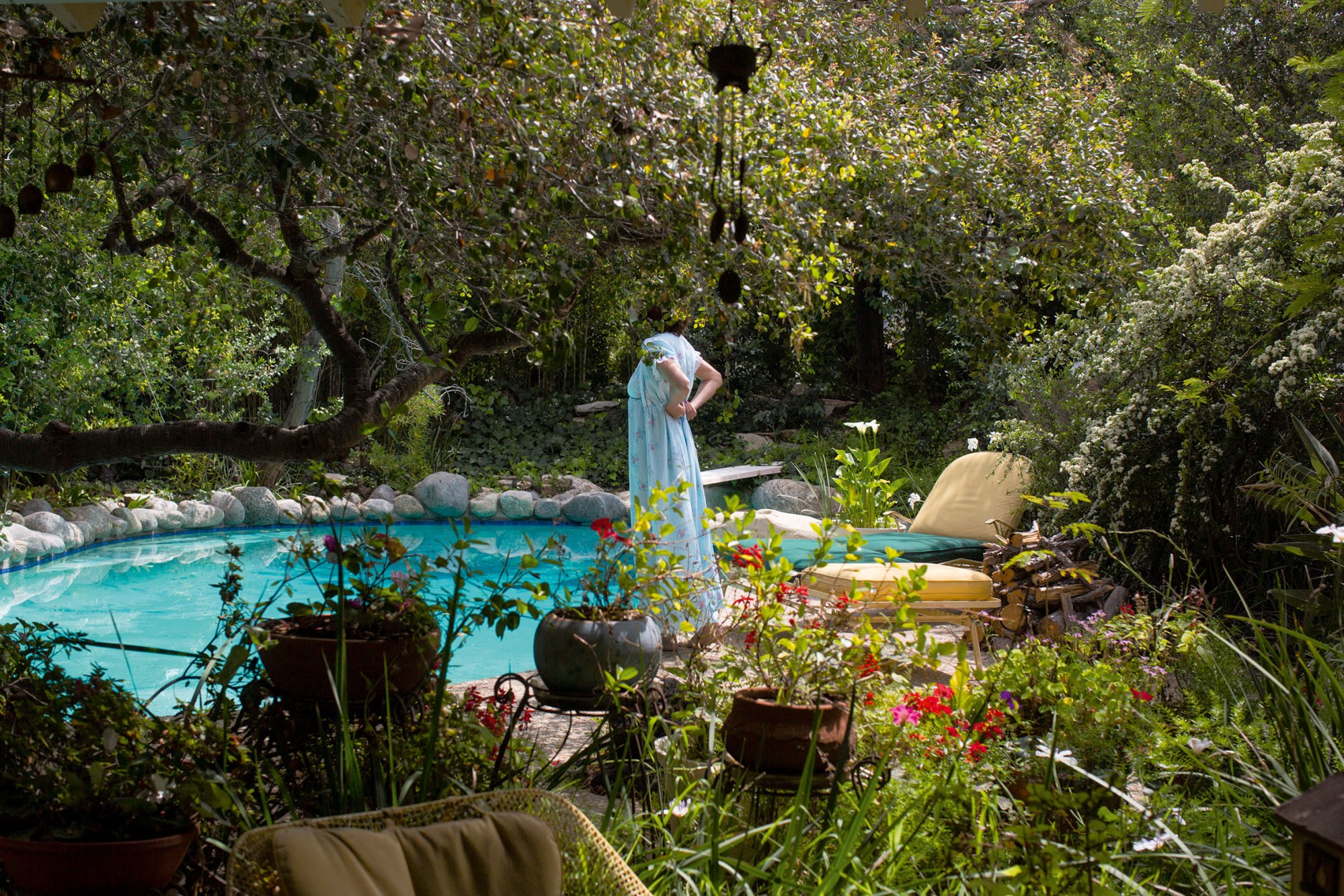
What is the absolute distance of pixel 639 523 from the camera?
288cm

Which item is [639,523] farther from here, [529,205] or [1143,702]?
[1143,702]

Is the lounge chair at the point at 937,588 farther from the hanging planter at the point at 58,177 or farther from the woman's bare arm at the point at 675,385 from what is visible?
the hanging planter at the point at 58,177

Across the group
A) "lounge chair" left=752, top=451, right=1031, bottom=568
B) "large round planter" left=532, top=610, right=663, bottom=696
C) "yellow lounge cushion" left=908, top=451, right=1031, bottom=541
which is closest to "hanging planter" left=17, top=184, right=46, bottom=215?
"large round planter" left=532, top=610, right=663, bottom=696

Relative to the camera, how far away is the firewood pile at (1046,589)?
15.3ft

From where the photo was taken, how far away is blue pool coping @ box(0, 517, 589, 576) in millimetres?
7754

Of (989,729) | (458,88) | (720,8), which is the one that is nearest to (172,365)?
(720,8)

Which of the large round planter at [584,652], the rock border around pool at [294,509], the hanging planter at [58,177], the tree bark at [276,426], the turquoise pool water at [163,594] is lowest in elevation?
the turquoise pool water at [163,594]

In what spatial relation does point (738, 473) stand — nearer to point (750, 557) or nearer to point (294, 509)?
point (294, 509)

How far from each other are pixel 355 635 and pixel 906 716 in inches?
55.9

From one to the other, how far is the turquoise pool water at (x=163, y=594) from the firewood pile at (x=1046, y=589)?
7.29ft

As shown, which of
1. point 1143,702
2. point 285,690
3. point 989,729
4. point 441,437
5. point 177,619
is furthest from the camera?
point 441,437

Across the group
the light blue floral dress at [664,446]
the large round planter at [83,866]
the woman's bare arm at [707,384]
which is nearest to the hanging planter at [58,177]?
the large round planter at [83,866]

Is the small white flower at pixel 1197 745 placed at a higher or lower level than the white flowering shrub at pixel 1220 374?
→ lower

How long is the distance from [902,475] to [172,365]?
762cm
